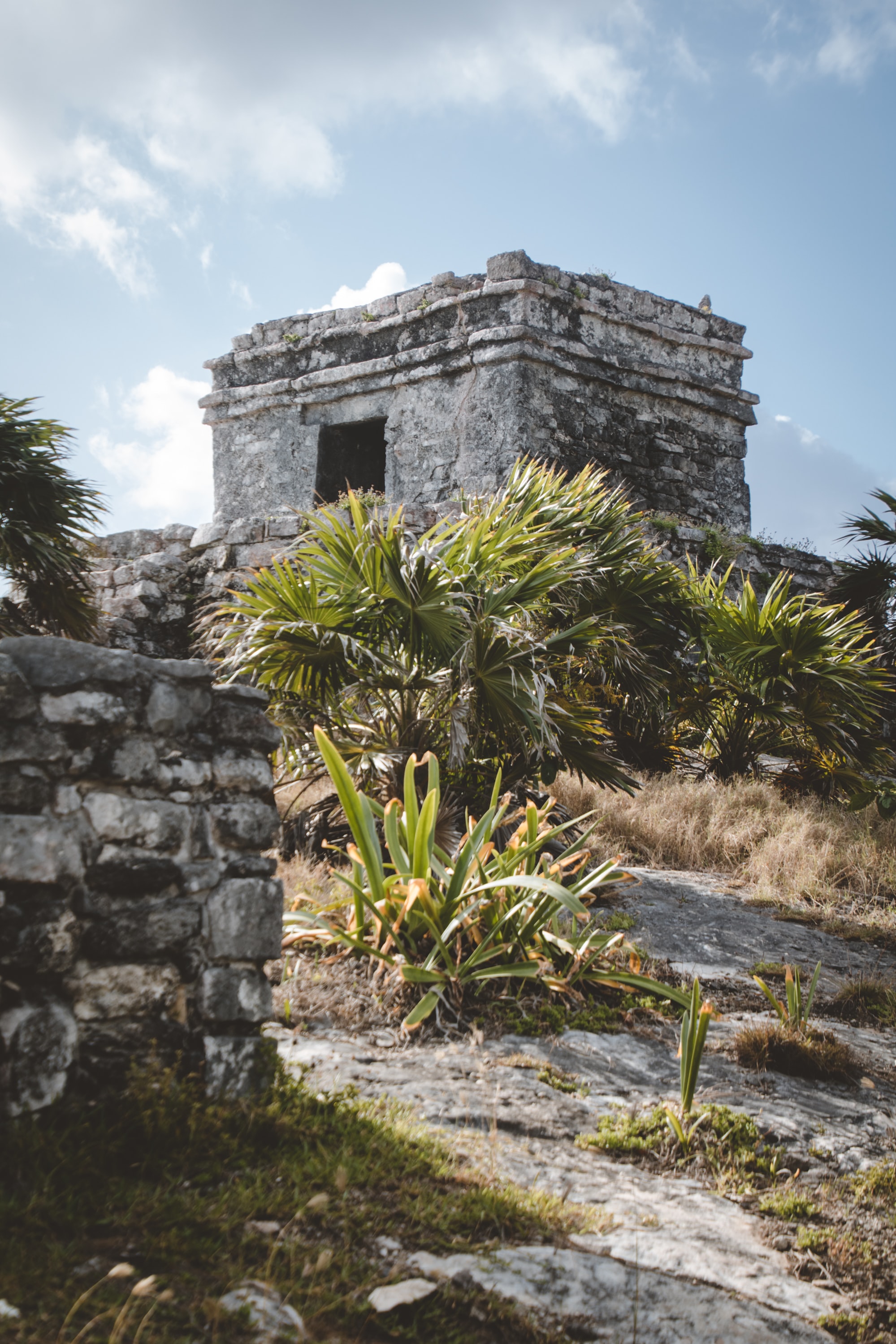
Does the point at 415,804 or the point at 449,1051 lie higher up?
the point at 415,804

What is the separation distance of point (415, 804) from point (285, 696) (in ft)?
6.20

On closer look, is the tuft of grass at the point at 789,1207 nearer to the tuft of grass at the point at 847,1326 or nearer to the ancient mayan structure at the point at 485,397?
the tuft of grass at the point at 847,1326

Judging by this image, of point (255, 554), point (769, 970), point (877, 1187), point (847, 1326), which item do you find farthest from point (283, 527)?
point (847, 1326)

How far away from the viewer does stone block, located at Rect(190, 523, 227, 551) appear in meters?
9.49

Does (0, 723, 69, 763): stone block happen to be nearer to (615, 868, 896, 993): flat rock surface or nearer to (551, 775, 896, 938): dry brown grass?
(615, 868, 896, 993): flat rock surface

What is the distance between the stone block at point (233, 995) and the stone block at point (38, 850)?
1.53 ft

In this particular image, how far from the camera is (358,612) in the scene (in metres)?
5.76

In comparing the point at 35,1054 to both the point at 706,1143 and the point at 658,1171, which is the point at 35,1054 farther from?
the point at 706,1143

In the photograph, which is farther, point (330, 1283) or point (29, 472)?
point (29, 472)

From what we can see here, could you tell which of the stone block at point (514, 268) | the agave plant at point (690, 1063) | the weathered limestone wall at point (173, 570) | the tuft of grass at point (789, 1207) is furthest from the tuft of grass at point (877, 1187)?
the stone block at point (514, 268)

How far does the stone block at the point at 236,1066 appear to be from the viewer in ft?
8.48

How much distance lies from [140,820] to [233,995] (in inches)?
21.0

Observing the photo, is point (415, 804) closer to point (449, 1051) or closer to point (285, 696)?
point (449, 1051)

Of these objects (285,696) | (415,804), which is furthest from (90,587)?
(415,804)
